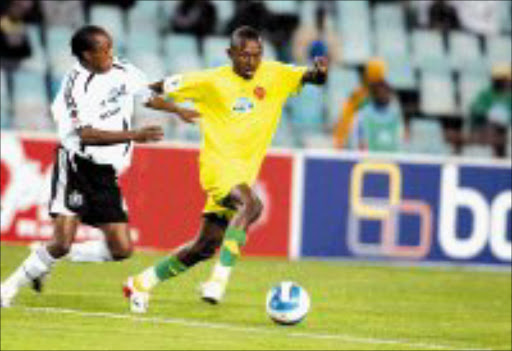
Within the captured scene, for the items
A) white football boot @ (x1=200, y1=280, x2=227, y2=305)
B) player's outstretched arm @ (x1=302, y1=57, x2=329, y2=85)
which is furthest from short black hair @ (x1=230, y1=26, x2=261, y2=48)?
white football boot @ (x1=200, y1=280, x2=227, y2=305)

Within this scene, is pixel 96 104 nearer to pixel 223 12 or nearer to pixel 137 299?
pixel 137 299

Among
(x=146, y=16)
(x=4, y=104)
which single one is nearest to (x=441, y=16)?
(x=146, y=16)

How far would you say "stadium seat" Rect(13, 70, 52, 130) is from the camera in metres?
21.3

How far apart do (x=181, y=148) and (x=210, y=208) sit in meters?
5.79

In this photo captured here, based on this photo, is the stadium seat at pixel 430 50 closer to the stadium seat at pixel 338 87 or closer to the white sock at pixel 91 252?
the stadium seat at pixel 338 87

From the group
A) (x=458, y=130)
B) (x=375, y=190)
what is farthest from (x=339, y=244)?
(x=458, y=130)

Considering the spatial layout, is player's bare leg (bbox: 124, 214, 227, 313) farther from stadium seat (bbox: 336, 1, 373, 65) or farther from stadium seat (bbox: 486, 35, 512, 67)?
stadium seat (bbox: 486, 35, 512, 67)

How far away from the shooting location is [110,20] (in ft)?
76.5

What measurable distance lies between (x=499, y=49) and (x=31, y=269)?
13.3m

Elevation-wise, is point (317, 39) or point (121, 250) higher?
point (317, 39)

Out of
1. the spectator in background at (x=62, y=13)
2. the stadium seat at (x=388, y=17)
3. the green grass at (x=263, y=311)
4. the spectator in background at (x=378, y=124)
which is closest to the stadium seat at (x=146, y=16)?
the spectator in background at (x=62, y=13)

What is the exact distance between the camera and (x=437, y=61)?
25391mm

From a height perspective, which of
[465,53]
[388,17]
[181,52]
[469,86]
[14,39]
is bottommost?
[469,86]

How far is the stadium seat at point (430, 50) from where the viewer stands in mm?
25297
